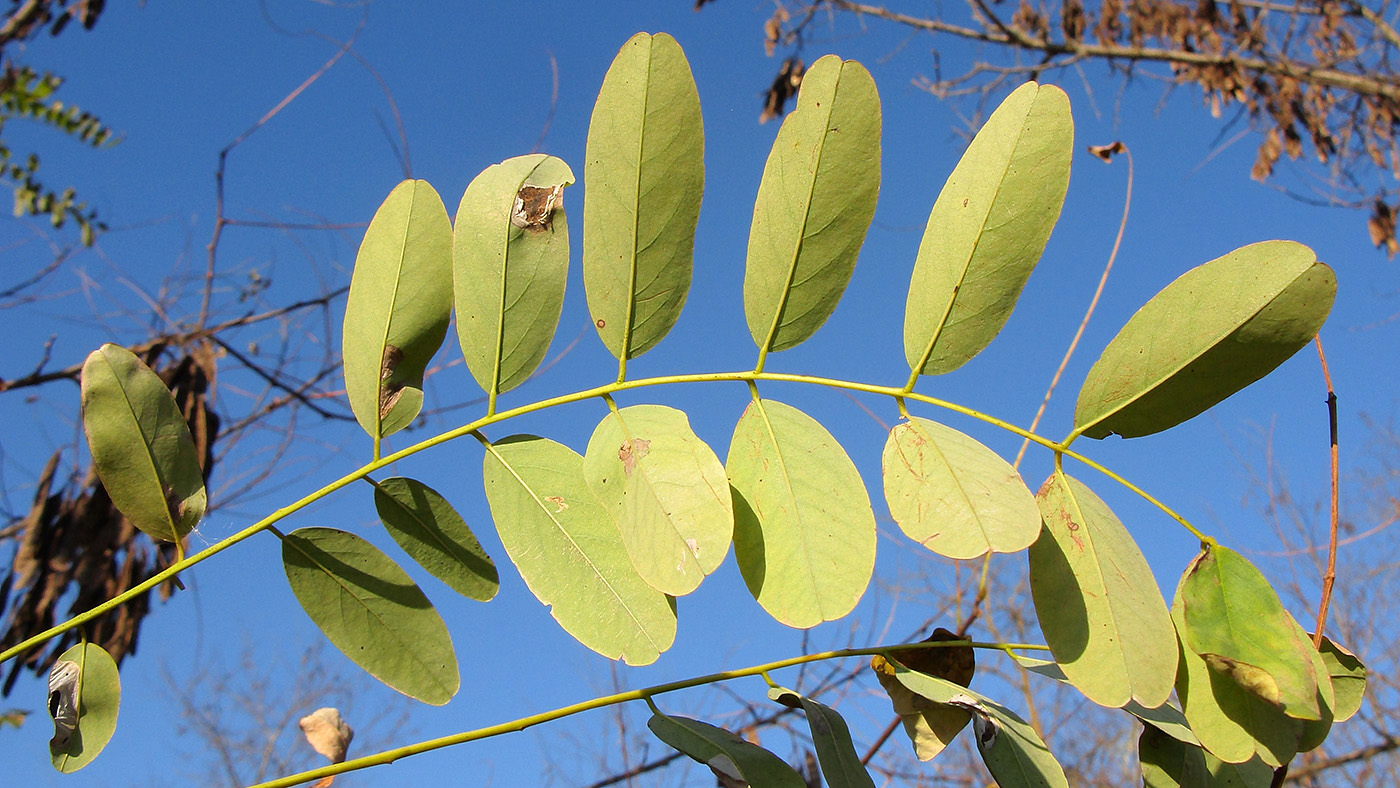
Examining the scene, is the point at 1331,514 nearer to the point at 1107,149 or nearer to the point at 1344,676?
the point at 1344,676

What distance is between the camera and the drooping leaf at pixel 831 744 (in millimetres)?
499

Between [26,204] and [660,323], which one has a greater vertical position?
[26,204]

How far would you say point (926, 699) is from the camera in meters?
0.53

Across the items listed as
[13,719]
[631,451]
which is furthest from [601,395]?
[13,719]

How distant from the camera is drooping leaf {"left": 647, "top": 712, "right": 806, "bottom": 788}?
0.49 m

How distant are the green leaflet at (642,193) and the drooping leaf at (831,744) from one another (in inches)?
9.8

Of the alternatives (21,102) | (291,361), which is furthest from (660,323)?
(21,102)

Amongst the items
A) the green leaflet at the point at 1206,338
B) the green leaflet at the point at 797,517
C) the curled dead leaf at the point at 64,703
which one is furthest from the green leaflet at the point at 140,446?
the green leaflet at the point at 1206,338

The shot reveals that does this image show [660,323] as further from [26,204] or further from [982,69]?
[982,69]

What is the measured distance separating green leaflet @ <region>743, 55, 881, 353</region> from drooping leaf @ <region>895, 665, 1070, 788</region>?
23 centimetres

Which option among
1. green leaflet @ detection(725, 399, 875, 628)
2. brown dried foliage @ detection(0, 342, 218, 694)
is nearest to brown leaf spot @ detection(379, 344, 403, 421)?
green leaflet @ detection(725, 399, 875, 628)

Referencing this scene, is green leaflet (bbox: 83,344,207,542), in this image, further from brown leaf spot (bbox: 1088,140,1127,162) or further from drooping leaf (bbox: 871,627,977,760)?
brown leaf spot (bbox: 1088,140,1127,162)

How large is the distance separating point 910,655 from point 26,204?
9.92 feet

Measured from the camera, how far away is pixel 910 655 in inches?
22.7
